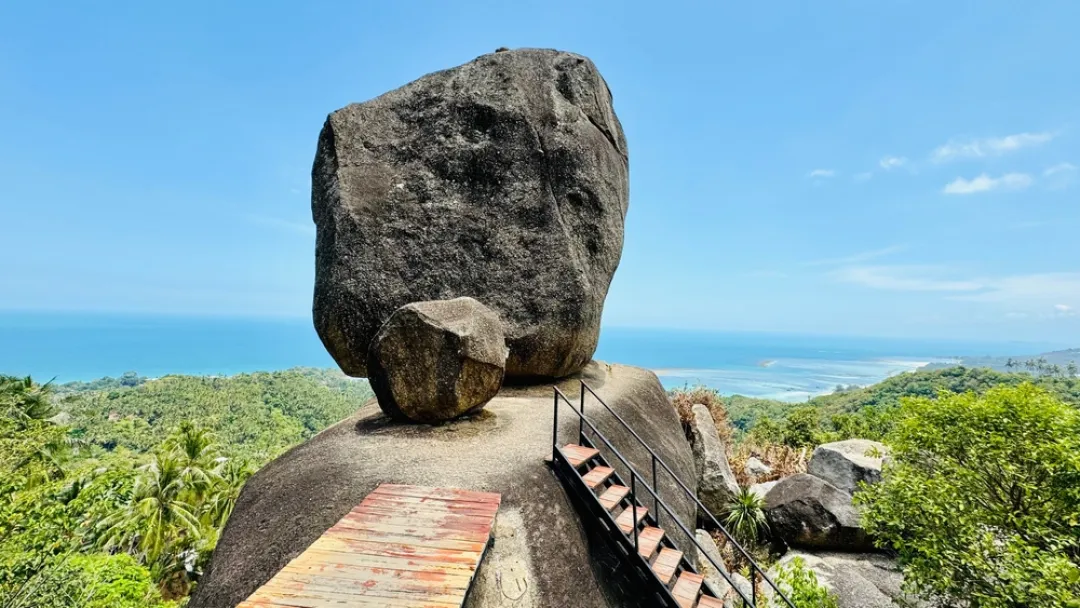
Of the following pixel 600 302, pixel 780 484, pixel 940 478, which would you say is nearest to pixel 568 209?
pixel 600 302

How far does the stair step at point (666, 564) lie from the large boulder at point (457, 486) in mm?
443

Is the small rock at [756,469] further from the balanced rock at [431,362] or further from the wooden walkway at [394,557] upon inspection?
the wooden walkway at [394,557]

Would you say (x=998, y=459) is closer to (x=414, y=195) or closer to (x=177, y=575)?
(x=414, y=195)

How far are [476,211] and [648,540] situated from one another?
27.9 ft

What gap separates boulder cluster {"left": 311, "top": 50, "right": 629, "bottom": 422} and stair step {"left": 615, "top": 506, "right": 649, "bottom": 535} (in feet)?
14.7

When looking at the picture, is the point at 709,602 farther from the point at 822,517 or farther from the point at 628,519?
the point at 822,517

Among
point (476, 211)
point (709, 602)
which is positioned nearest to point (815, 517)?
point (709, 602)

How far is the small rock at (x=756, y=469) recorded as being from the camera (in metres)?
22.2

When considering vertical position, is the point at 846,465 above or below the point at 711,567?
above

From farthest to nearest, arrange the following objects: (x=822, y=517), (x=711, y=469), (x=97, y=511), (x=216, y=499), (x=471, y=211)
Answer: (x=216, y=499), (x=97, y=511), (x=711, y=469), (x=822, y=517), (x=471, y=211)

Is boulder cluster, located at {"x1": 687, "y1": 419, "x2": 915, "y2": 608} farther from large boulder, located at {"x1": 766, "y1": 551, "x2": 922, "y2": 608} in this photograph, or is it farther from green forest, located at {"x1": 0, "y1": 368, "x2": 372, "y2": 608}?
green forest, located at {"x1": 0, "y1": 368, "x2": 372, "y2": 608}

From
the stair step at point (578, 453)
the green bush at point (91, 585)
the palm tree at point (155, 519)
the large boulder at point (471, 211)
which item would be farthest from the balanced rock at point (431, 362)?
the palm tree at point (155, 519)

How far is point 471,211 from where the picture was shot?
473 inches

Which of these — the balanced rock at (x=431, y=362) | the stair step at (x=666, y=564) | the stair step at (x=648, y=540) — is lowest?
the stair step at (x=666, y=564)
